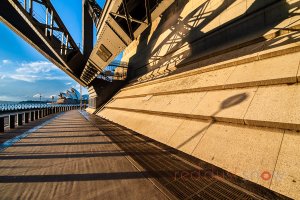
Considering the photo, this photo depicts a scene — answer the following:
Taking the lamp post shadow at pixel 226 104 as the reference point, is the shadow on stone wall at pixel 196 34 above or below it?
above

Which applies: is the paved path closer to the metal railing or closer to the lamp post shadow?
the lamp post shadow

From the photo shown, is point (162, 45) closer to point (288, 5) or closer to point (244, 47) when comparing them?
point (244, 47)

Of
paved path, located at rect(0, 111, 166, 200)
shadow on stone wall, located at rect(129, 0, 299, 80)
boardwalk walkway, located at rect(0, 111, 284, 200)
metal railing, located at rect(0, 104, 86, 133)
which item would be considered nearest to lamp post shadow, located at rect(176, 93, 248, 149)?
boardwalk walkway, located at rect(0, 111, 284, 200)

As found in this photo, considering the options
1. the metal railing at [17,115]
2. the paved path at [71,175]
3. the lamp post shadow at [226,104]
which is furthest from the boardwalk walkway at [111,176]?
the metal railing at [17,115]

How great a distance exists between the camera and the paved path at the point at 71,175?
3.11 m

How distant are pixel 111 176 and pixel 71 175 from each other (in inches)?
36.9

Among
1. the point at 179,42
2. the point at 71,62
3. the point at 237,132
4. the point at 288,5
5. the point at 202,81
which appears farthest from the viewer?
the point at 71,62

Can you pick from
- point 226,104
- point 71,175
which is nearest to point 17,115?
point 71,175

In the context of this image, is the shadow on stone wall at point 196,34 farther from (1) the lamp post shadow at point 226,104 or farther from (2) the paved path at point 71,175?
(2) the paved path at point 71,175

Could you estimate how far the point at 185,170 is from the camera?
3.97 meters

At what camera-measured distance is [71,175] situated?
12.7ft

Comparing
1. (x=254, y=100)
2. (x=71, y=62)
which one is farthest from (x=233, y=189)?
(x=71, y=62)

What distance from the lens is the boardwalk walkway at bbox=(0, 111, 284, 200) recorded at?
3.04 m

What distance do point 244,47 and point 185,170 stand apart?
A: 6558 mm
